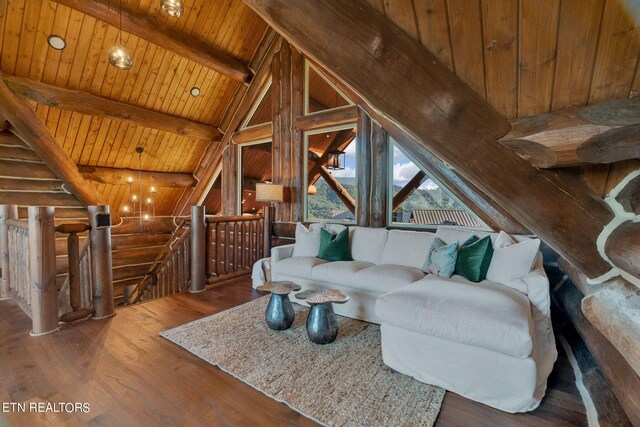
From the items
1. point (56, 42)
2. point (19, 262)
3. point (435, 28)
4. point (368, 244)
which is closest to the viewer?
point (435, 28)

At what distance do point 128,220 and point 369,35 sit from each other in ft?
17.5

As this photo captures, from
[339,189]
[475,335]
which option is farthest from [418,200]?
[475,335]

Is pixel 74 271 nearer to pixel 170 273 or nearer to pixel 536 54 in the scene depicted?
pixel 170 273

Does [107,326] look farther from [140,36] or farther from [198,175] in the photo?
[198,175]

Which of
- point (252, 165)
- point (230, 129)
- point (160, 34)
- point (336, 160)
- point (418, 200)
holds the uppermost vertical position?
point (160, 34)

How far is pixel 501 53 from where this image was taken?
1.09 m

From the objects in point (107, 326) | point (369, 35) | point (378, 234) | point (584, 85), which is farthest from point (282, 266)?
point (584, 85)

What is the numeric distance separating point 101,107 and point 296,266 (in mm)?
4133

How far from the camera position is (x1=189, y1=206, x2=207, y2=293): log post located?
3.62m

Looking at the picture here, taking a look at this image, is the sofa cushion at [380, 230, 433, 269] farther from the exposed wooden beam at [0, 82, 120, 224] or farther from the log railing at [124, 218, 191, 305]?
the exposed wooden beam at [0, 82, 120, 224]

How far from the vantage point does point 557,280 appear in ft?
9.65

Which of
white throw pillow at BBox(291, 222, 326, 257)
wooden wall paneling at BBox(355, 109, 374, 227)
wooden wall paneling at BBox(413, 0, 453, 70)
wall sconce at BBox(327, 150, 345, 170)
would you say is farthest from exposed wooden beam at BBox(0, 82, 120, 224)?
wooden wall paneling at BBox(413, 0, 453, 70)

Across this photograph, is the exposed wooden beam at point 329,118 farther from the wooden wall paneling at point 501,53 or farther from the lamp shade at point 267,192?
the wooden wall paneling at point 501,53

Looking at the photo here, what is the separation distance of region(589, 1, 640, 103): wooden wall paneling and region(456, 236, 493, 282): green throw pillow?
172cm
